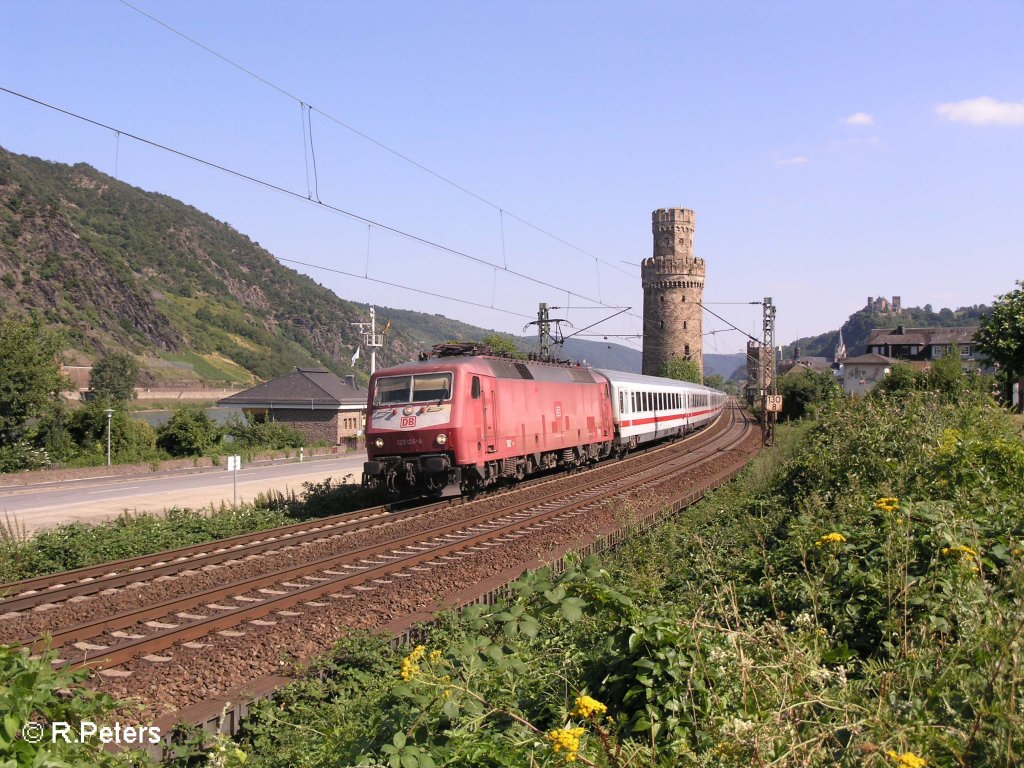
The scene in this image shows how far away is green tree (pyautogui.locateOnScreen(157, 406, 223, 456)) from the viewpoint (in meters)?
43.7

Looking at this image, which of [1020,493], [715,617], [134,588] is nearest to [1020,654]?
[715,617]

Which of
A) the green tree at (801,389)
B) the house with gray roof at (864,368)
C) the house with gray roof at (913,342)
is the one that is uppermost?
the house with gray roof at (913,342)

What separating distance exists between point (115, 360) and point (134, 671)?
96.4 m

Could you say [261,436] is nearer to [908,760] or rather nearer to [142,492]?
[142,492]

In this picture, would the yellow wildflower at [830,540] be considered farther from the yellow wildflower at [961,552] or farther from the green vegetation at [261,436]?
the green vegetation at [261,436]

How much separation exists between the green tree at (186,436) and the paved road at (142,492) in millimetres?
8709

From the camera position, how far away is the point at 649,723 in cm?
384

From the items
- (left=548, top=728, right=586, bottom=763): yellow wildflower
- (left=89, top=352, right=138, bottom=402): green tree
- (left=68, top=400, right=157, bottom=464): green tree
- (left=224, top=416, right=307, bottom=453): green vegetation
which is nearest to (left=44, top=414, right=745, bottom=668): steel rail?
(left=548, top=728, right=586, bottom=763): yellow wildflower

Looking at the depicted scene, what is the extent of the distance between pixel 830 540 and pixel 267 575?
7994 millimetres

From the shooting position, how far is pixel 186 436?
43.8m

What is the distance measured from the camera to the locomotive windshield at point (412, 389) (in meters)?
18.2

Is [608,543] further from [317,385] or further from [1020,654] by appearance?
[317,385]

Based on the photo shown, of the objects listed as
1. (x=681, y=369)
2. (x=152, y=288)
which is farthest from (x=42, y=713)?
(x=152, y=288)

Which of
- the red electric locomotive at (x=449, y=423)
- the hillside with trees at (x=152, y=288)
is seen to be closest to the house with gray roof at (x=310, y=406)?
the red electric locomotive at (x=449, y=423)
